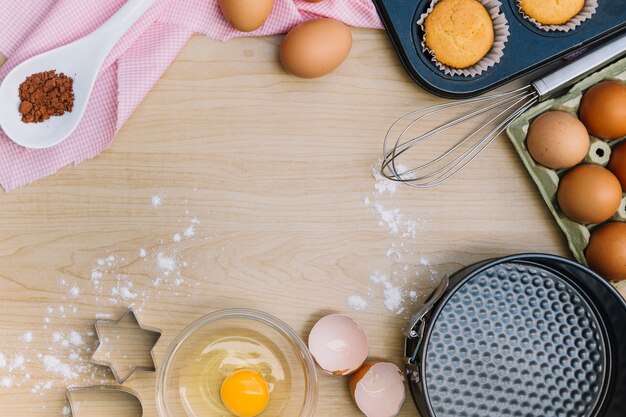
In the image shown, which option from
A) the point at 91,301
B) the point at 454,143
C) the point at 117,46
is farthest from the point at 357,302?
the point at 117,46

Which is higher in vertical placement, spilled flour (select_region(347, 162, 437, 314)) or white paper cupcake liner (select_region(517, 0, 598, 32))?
white paper cupcake liner (select_region(517, 0, 598, 32))

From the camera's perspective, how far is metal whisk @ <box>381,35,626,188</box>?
93 cm

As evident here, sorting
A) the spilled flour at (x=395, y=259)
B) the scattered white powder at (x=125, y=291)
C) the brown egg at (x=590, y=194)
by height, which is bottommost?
the scattered white powder at (x=125, y=291)

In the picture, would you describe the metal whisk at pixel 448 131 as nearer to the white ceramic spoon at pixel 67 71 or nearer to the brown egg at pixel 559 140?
the brown egg at pixel 559 140

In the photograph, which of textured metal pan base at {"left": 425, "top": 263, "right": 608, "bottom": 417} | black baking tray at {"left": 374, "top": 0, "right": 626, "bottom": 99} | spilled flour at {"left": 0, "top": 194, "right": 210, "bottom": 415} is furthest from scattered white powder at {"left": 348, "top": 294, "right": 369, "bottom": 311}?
black baking tray at {"left": 374, "top": 0, "right": 626, "bottom": 99}

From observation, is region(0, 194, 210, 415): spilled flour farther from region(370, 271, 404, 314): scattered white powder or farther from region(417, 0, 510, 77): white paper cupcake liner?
region(417, 0, 510, 77): white paper cupcake liner

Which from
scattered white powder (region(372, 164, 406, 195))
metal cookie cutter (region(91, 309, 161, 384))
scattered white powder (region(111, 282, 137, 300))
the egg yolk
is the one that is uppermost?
scattered white powder (region(372, 164, 406, 195))

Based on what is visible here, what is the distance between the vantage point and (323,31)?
0.87 m

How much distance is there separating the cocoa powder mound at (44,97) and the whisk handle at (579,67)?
0.71 m

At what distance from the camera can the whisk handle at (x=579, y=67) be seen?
896 millimetres

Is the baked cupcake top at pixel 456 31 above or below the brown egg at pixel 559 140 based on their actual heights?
above

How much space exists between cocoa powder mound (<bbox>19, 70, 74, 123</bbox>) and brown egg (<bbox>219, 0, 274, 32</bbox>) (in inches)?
10.4

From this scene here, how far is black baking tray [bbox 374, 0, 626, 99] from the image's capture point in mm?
907

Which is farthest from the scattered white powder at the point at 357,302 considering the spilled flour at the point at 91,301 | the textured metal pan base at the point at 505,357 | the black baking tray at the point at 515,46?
the black baking tray at the point at 515,46
